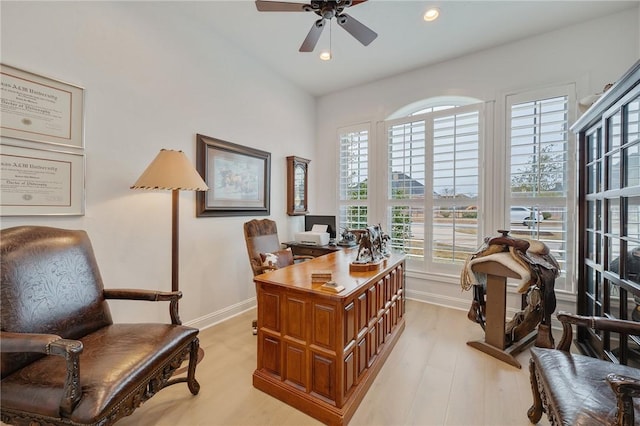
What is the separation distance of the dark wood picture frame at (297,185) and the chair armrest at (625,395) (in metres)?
3.48

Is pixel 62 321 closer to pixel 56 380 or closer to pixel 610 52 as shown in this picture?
pixel 56 380

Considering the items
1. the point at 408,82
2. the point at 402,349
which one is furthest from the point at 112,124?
the point at 408,82

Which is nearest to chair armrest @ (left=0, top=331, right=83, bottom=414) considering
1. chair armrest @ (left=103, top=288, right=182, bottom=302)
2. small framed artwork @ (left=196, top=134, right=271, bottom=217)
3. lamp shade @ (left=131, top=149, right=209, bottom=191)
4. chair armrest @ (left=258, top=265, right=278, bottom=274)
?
chair armrest @ (left=103, top=288, right=182, bottom=302)

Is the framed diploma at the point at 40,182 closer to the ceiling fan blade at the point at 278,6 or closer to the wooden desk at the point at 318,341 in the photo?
the wooden desk at the point at 318,341

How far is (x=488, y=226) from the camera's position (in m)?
3.24

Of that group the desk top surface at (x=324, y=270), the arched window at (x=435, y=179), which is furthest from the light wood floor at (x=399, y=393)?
the arched window at (x=435, y=179)

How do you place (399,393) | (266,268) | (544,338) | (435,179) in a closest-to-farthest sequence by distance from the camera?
(544,338)
(399,393)
(266,268)
(435,179)

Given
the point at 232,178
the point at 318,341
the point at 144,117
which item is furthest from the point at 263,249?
the point at 144,117

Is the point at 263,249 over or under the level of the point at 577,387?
over

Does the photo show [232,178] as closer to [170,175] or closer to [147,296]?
[170,175]

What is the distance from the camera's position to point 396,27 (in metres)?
2.84

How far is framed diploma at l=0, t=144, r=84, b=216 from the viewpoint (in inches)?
67.1

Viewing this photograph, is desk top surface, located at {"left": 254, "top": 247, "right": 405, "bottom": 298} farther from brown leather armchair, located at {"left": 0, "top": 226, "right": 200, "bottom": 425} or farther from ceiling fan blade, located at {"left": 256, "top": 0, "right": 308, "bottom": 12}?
ceiling fan blade, located at {"left": 256, "top": 0, "right": 308, "bottom": 12}

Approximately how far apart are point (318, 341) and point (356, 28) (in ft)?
7.69
